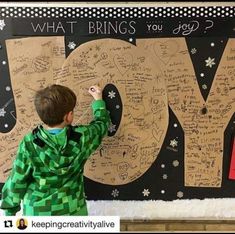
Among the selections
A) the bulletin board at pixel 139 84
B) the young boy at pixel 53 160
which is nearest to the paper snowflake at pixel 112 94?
the bulletin board at pixel 139 84

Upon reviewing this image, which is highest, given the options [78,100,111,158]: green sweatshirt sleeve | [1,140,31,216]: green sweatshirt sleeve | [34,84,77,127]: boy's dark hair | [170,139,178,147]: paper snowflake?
[34,84,77,127]: boy's dark hair

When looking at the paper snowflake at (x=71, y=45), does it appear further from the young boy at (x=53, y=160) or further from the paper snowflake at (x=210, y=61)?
the paper snowflake at (x=210, y=61)

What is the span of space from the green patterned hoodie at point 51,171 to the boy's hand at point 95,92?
12cm

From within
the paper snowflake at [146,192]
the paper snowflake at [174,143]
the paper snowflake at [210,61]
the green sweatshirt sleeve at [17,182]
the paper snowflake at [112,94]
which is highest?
the paper snowflake at [210,61]

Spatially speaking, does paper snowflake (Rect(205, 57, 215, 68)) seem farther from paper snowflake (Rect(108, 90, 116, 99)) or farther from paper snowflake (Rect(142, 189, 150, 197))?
paper snowflake (Rect(142, 189, 150, 197))

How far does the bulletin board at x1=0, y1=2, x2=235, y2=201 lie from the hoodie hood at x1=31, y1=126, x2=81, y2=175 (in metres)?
0.26

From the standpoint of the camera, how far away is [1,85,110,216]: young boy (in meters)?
1.54

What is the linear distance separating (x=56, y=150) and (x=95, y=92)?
0.36 metres

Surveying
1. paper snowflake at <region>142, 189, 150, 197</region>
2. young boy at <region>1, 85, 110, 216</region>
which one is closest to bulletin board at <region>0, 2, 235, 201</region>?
paper snowflake at <region>142, 189, 150, 197</region>

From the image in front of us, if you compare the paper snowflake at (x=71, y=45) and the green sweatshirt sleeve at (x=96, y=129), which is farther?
the paper snowflake at (x=71, y=45)

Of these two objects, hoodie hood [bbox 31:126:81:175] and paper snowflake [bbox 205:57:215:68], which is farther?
paper snowflake [bbox 205:57:215:68]

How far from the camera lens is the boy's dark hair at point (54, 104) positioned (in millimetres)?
1512

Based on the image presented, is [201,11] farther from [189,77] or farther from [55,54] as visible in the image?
[55,54]

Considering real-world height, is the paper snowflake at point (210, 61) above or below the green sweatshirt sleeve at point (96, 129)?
above
